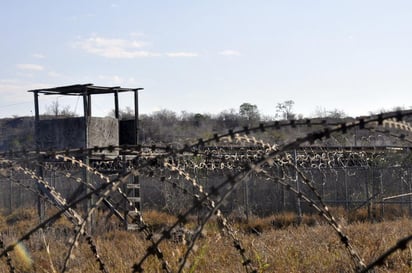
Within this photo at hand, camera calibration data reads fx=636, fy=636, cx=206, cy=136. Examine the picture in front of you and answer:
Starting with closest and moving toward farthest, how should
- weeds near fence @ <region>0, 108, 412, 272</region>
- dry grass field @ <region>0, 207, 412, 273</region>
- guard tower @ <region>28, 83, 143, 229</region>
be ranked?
weeds near fence @ <region>0, 108, 412, 272</region>, dry grass field @ <region>0, 207, 412, 273</region>, guard tower @ <region>28, 83, 143, 229</region>

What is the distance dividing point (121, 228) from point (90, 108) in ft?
13.4

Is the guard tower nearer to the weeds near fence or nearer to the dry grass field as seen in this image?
the weeds near fence

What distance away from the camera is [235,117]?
8394 centimetres

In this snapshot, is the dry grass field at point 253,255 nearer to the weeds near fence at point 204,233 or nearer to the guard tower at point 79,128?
the weeds near fence at point 204,233

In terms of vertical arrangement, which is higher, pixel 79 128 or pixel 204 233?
pixel 79 128

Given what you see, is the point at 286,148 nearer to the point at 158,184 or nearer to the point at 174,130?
the point at 158,184

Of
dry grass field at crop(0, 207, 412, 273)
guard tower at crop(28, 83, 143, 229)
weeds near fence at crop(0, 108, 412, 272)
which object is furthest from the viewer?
guard tower at crop(28, 83, 143, 229)

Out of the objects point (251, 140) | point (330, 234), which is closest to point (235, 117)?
point (330, 234)

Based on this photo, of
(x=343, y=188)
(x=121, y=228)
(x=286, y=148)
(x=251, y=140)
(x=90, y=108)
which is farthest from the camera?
(x=343, y=188)

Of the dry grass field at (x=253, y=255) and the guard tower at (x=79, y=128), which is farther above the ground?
the guard tower at (x=79, y=128)

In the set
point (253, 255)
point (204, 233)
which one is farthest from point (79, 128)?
point (204, 233)

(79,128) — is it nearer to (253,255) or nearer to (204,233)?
(253,255)

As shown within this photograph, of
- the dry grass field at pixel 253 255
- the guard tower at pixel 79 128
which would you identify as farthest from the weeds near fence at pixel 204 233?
the guard tower at pixel 79 128

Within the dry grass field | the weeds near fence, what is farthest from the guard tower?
the dry grass field
